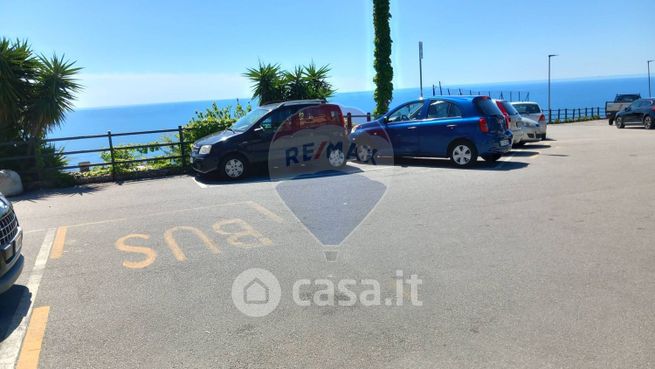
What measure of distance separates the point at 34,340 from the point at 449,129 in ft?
34.4

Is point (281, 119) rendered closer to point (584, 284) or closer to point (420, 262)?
point (420, 262)

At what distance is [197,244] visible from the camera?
21.9 ft

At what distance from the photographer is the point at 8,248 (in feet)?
14.8

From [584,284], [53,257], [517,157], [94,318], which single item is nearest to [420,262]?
[584,284]

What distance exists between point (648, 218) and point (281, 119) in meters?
7.95

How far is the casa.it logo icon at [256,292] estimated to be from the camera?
14.9 feet

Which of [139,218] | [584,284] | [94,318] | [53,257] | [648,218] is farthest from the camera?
[139,218]

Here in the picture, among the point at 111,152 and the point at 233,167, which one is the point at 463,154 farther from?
the point at 111,152

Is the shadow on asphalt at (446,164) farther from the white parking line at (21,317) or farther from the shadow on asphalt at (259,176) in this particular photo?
the white parking line at (21,317)

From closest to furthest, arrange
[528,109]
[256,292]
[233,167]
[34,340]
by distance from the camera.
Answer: [34,340], [256,292], [233,167], [528,109]

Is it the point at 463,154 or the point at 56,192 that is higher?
the point at 463,154

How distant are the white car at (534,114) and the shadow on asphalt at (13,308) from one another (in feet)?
57.0

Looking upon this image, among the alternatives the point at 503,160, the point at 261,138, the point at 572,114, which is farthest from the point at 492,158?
the point at 572,114

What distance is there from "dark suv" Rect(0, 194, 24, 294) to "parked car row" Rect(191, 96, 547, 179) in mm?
7147
